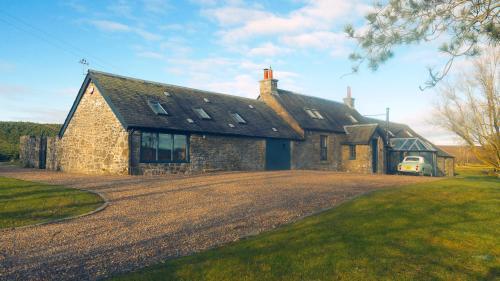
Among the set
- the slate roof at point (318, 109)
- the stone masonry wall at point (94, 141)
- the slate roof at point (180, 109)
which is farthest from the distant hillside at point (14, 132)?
the slate roof at point (318, 109)

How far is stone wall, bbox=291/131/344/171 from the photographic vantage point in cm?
2991

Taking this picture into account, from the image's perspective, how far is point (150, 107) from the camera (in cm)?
2227

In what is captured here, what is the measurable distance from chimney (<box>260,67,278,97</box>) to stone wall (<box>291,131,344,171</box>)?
5759 mm

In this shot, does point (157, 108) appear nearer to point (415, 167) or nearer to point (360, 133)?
point (360, 133)

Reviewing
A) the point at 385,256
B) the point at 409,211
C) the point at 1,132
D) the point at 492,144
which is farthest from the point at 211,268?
the point at 1,132

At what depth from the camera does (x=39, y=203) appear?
10.8 m

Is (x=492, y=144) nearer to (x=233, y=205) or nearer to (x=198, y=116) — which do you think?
(x=233, y=205)

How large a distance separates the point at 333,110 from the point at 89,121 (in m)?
24.9

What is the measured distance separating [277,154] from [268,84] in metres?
8.40

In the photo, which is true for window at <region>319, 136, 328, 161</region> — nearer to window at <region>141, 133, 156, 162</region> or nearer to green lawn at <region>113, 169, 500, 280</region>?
window at <region>141, 133, 156, 162</region>

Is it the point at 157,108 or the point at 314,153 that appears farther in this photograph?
the point at 314,153

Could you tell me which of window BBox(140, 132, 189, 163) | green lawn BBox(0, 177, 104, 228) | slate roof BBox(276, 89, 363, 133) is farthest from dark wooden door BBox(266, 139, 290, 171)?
green lawn BBox(0, 177, 104, 228)

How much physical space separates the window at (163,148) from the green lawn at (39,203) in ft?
23.7

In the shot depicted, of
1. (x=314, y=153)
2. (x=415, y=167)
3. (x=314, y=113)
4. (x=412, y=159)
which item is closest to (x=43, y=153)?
(x=314, y=153)
